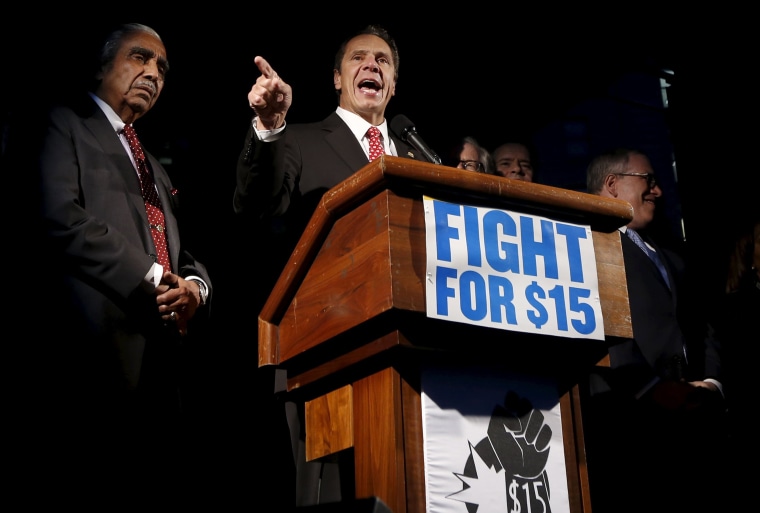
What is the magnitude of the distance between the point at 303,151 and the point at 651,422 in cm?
144

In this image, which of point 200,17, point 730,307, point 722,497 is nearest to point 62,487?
point 200,17

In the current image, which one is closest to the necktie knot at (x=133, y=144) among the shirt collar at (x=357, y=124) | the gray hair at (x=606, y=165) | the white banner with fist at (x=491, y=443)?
the shirt collar at (x=357, y=124)

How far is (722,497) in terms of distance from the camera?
10.1ft

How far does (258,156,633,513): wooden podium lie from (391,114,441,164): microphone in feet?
2.09

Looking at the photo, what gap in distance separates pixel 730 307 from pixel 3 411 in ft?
8.71

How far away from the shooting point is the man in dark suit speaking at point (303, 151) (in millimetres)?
2176

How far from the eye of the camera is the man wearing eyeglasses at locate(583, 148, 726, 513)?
9.59ft

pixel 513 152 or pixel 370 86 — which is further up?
pixel 513 152

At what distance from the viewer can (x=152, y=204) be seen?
246 cm

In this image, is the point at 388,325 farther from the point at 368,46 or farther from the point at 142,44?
the point at 368,46

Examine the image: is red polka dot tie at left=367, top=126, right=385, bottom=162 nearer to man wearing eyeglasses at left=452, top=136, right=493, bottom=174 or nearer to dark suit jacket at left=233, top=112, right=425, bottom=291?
dark suit jacket at left=233, top=112, right=425, bottom=291

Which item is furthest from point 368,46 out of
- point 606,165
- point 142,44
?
point 606,165

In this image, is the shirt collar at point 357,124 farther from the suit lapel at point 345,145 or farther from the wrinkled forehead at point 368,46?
the wrinkled forehead at point 368,46

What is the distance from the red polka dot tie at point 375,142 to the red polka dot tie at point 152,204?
663 millimetres
